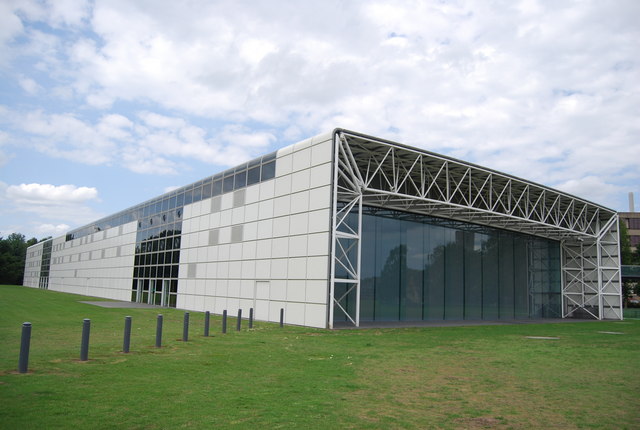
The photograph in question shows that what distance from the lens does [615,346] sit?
19.5m

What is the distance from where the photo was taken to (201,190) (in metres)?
37.8

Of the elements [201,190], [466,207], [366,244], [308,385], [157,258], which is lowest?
[308,385]

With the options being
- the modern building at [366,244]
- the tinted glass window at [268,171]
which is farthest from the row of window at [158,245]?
the tinted glass window at [268,171]

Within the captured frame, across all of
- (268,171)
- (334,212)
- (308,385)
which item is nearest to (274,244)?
(268,171)

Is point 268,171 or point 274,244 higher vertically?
point 268,171

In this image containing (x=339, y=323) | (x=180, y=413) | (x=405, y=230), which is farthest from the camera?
(x=405, y=230)

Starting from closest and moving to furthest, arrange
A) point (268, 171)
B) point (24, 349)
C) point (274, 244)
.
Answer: point (24, 349) < point (274, 244) < point (268, 171)

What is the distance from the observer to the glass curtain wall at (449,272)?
30.3 meters

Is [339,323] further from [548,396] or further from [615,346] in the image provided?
[548,396]

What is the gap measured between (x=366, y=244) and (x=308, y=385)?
20009 mm

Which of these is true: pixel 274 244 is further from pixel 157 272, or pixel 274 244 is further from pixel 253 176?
pixel 157 272

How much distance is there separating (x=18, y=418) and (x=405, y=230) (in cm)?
2704

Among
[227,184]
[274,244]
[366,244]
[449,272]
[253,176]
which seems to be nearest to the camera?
[274,244]

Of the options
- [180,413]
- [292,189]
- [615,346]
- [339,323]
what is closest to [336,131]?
[292,189]
